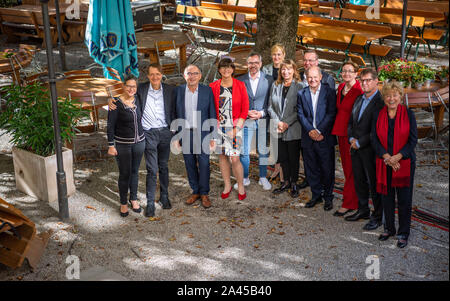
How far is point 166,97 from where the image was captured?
6957mm

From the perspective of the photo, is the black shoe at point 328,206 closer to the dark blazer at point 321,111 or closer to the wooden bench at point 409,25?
the dark blazer at point 321,111

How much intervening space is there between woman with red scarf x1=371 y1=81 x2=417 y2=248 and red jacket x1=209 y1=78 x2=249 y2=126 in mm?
1773

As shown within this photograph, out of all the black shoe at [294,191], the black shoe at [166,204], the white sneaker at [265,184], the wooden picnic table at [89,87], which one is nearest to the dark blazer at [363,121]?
the black shoe at [294,191]

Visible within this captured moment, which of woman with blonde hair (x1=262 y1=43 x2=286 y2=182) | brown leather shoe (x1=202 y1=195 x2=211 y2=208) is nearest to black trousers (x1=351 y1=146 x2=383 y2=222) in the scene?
woman with blonde hair (x1=262 y1=43 x2=286 y2=182)

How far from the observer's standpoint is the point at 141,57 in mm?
15406

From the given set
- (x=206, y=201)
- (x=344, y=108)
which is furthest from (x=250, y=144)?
(x=344, y=108)

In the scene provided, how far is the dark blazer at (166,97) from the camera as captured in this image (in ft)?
22.6

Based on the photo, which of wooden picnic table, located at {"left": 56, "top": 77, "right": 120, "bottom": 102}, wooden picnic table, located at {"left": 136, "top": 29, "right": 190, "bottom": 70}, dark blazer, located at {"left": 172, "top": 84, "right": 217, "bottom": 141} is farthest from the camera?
wooden picnic table, located at {"left": 136, "top": 29, "right": 190, "bottom": 70}

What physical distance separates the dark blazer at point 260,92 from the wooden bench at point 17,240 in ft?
10.6

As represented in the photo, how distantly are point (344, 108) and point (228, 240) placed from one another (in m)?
2.15

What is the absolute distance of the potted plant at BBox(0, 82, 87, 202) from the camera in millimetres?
7363

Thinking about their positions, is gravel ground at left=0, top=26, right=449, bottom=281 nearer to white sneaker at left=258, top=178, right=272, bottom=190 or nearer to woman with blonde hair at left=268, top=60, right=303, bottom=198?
white sneaker at left=258, top=178, right=272, bottom=190

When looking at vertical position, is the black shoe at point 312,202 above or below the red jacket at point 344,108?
below
